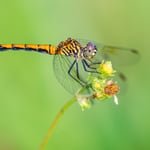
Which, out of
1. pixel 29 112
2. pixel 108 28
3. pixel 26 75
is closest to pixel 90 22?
pixel 108 28

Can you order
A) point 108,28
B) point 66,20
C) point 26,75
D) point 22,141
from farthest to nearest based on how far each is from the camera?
1. point 108,28
2. point 66,20
3. point 26,75
4. point 22,141

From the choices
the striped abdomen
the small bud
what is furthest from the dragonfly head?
the small bud

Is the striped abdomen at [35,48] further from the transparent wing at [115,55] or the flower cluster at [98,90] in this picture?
the flower cluster at [98,90]

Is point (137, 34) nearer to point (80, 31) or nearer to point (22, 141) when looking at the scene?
point (80, 31)

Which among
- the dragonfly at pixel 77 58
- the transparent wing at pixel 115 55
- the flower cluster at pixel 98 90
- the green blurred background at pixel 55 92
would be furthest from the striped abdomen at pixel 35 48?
the flower cluster at pixel 98 90

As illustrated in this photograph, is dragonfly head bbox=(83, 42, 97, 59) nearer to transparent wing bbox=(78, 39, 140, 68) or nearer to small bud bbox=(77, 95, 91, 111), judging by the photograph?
transparent wing bbox=(78, 39, 140, 68)
